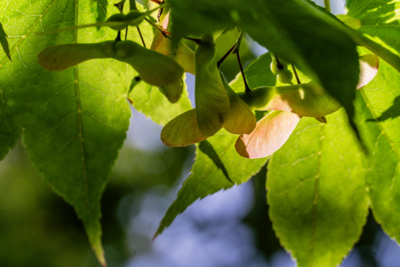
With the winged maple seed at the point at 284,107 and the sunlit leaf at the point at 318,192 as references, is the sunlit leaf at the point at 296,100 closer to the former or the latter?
the winged maple seed at the point at 284,107

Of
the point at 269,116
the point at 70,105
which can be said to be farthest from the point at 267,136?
the point at 70,105

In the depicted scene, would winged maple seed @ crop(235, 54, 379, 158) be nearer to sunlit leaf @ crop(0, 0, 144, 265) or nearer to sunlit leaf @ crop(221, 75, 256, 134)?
sunlit leaf @ crop(221, 75, 256, 134)

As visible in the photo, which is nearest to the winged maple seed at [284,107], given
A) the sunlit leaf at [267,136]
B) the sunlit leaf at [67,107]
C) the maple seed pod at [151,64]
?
the sunlit leaf at [267,136]

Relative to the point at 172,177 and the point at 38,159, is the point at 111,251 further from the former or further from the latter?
the point at 38,159

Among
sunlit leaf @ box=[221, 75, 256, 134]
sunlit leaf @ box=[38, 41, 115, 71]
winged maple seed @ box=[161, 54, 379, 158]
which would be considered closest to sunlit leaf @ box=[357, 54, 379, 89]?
winged maple seed @ box=[161, 54, 379, 158]

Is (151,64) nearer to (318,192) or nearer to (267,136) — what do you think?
(267,136)

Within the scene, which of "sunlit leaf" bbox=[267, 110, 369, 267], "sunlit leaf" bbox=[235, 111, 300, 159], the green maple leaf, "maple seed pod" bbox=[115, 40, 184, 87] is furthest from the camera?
"sunlit leaf" bbox=[267, 110, 369, 267]

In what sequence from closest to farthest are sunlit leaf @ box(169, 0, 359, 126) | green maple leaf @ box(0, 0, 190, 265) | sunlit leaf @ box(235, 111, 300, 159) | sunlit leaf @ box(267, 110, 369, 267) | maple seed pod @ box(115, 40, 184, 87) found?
sunlit leaf @ box(169, 0, 359, 126)
maple seed pod @ box(115, 40, 184, 87)
sunlit leaf @ box(235, 111, 300, 159)
green maple leaf @ box(0, 0, 190, 265)
sunlit leaf @ box(267, 110, 369, 267)
